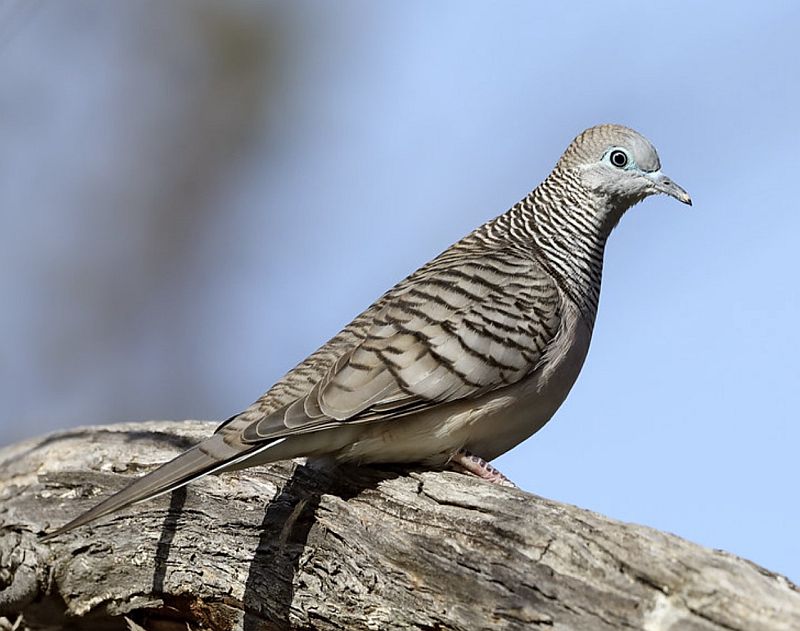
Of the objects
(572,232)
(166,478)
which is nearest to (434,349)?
(572,232)

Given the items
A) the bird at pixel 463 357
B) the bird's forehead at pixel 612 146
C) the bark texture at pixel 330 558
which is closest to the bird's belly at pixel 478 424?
the bird at pixel 463 357

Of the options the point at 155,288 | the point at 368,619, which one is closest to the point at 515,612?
the point at 368,619

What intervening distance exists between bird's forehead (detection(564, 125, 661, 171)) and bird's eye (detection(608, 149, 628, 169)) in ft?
0.08

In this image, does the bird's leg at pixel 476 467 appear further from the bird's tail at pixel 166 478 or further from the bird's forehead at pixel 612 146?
the bird's forehead at pixel 612 146

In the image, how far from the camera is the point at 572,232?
545cm

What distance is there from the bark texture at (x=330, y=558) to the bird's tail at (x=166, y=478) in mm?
614

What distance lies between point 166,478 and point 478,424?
1.33 meters

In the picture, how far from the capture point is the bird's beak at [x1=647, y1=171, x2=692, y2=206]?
545 centimetres

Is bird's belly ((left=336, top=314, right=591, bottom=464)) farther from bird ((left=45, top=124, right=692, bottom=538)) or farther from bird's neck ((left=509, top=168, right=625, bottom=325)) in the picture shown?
bird's neck ((left=509, top=168, right=625, bottom=325))

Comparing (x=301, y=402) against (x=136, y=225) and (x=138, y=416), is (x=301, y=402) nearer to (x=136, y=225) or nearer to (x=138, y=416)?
(x=138, y=416)

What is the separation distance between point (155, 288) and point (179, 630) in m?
4.89

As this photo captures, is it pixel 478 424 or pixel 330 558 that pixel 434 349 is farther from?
pixel 330 558

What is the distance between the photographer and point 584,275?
5.38 m

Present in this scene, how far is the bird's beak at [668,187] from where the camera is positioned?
5.45 meters
